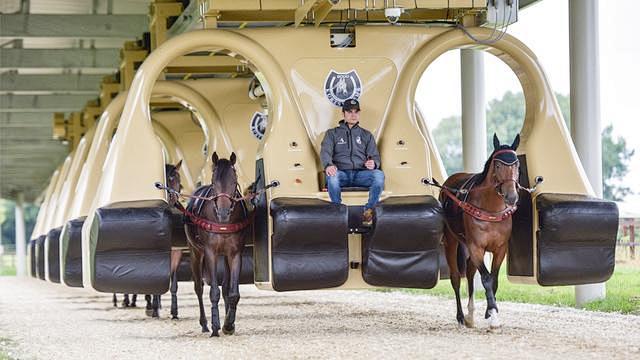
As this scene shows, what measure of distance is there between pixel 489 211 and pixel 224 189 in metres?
2.59

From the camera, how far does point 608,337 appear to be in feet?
37.9

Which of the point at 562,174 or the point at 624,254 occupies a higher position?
the point at 562,174

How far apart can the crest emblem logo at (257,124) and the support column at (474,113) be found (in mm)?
3651

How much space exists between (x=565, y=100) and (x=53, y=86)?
3165 centimetres

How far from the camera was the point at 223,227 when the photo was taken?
1312 centimetres

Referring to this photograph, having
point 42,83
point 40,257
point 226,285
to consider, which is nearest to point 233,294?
point 226,285

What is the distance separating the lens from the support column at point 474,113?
66.0 ft

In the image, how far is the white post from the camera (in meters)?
20.1

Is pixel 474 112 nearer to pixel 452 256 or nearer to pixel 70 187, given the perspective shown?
pixel 452 256

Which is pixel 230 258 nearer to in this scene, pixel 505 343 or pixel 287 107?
pixel 287 107

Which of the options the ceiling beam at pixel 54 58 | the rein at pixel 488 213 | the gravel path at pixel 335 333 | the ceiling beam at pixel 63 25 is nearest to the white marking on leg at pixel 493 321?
the gravel path at pixel 335 333

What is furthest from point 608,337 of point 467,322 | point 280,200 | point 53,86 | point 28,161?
point 28,161

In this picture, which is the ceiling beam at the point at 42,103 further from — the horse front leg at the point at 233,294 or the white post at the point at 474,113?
the horse front leg at the point at 233,294

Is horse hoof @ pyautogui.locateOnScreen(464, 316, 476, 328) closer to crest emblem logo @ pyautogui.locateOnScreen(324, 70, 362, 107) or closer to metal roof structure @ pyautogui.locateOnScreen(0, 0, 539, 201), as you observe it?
crest emblem logo @ pyautogui.locateOnScreen(324, 70, 362, 107)
